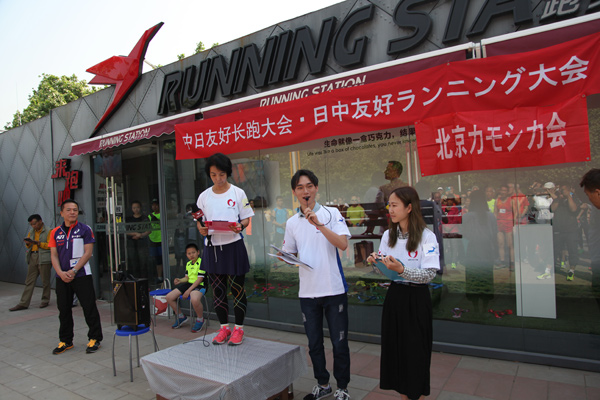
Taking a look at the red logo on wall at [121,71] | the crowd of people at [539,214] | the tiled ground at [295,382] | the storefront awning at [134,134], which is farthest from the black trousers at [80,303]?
the crowd of people at [539,214]

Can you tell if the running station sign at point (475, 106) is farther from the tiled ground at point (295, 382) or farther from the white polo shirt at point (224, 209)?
the tiled ground at point (295, 382)

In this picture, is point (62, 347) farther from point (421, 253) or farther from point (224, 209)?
point (421, 253)

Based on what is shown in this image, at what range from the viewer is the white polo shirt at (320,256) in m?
3.15

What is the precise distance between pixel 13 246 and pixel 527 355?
11.9 m

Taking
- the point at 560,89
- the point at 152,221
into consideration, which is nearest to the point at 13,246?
the point at 152,221

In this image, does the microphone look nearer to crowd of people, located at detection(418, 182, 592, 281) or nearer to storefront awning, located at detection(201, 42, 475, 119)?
storefront awning, located at detection(201, 42, 475, 119)

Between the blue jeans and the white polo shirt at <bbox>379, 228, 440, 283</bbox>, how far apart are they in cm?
65

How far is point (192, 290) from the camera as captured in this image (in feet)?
18.5

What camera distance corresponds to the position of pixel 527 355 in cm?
400

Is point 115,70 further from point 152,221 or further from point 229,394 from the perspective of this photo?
point 229,394

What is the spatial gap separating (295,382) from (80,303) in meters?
2.96

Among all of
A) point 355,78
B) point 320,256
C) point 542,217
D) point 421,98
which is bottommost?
point 320,256

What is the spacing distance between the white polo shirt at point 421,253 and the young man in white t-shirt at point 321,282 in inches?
18.0

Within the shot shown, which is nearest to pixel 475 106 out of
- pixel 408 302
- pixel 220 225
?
pixel 408 302
